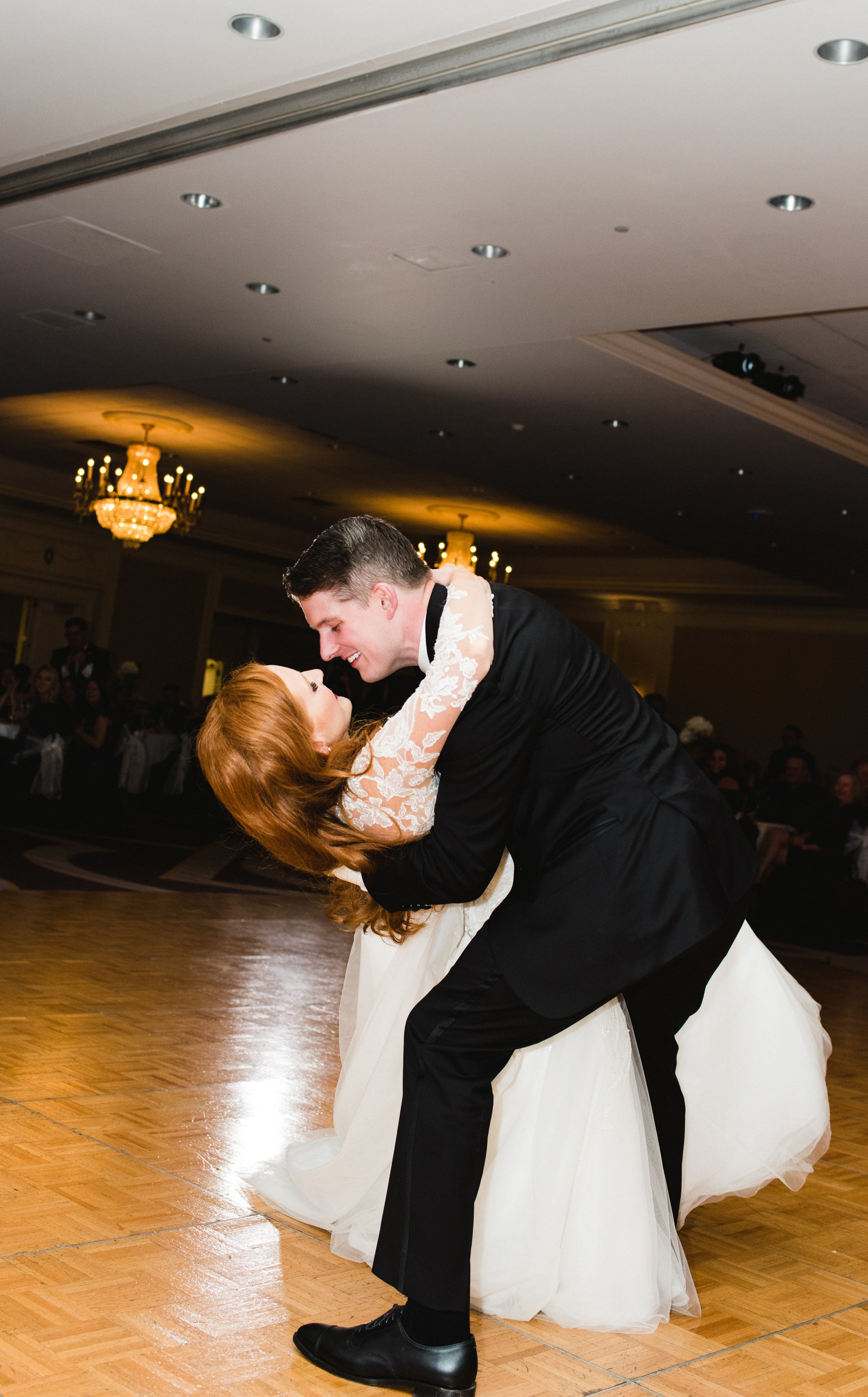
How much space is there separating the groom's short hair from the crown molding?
448cm

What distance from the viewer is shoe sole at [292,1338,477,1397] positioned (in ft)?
5.57

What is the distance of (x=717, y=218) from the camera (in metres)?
4.37

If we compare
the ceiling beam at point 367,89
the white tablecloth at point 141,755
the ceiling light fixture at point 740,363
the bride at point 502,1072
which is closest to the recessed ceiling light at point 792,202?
the ceiling beam at point 367,89

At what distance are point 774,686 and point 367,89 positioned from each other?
1177cm

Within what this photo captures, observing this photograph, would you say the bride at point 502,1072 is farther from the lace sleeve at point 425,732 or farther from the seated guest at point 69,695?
the seated guest at point 69,695

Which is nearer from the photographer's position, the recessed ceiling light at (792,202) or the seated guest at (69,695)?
Answer: the recessed ceiling light at (792,202)

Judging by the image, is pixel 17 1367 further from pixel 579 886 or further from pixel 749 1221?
pixel 749 1221

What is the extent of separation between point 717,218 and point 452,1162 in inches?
143

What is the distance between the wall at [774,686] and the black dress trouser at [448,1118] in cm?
1300

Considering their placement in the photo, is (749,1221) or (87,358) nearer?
(749,1221)

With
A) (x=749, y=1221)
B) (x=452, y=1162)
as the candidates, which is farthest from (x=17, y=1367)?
(x=749, y=1221)

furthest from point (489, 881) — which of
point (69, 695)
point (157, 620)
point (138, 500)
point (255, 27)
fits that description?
point (157, 620)

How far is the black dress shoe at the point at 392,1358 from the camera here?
1704 mm

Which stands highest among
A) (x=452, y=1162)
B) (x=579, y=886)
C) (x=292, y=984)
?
(x=579, y=886)
